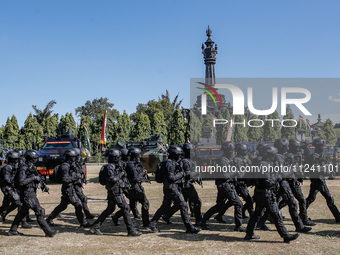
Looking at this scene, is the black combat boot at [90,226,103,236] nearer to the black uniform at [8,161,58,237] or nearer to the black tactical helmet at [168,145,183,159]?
the black uniform at [8,161,58,237]

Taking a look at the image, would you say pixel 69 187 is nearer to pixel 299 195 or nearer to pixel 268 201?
pixel 268 201

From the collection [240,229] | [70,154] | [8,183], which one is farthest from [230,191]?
[8,183]

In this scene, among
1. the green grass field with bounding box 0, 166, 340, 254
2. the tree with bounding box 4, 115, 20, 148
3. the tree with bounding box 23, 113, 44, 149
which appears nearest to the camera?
the green grass field with bounding box 0, 166, 340, 254

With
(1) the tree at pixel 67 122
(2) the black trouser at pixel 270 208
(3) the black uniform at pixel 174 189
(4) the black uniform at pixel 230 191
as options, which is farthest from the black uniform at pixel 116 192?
(1) the tree at pixel 67 122

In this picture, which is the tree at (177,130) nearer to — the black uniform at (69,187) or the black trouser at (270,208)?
the black uniform at (69,187)

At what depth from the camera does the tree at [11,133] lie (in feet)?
153

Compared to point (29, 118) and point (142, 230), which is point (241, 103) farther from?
point (29, 118)

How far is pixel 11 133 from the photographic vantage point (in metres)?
46.8

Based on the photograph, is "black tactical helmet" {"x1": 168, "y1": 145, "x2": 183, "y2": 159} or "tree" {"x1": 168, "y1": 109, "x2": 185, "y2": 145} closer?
"black tactical helmet" {"x1": 168, "y1": 145, "x2": 183, "y2": 159}

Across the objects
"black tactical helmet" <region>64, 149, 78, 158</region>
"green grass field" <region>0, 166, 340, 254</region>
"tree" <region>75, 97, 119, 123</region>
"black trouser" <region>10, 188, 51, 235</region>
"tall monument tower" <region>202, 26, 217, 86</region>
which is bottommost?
"green grass field" <region>0, 166, 340, 254</region>

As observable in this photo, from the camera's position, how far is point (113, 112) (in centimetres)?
7394

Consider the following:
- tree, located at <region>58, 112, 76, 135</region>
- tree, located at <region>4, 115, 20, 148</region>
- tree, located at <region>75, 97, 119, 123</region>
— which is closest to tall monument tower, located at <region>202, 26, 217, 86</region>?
tree, located at <region>75, 97, 119, 123</region>

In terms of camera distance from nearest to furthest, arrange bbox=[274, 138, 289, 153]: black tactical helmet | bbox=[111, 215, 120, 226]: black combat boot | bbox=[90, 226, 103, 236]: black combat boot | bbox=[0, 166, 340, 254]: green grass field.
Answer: bbox=[0, 166, 340, 254]: green grass field, bbox=[90, 226, 103, 236]: black combat boot, bbox=[111, 215, 120, 226]: black combat boot, bbox=[274, 138, 289, 153]: black tactical helmet

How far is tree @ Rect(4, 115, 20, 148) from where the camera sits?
153ft
